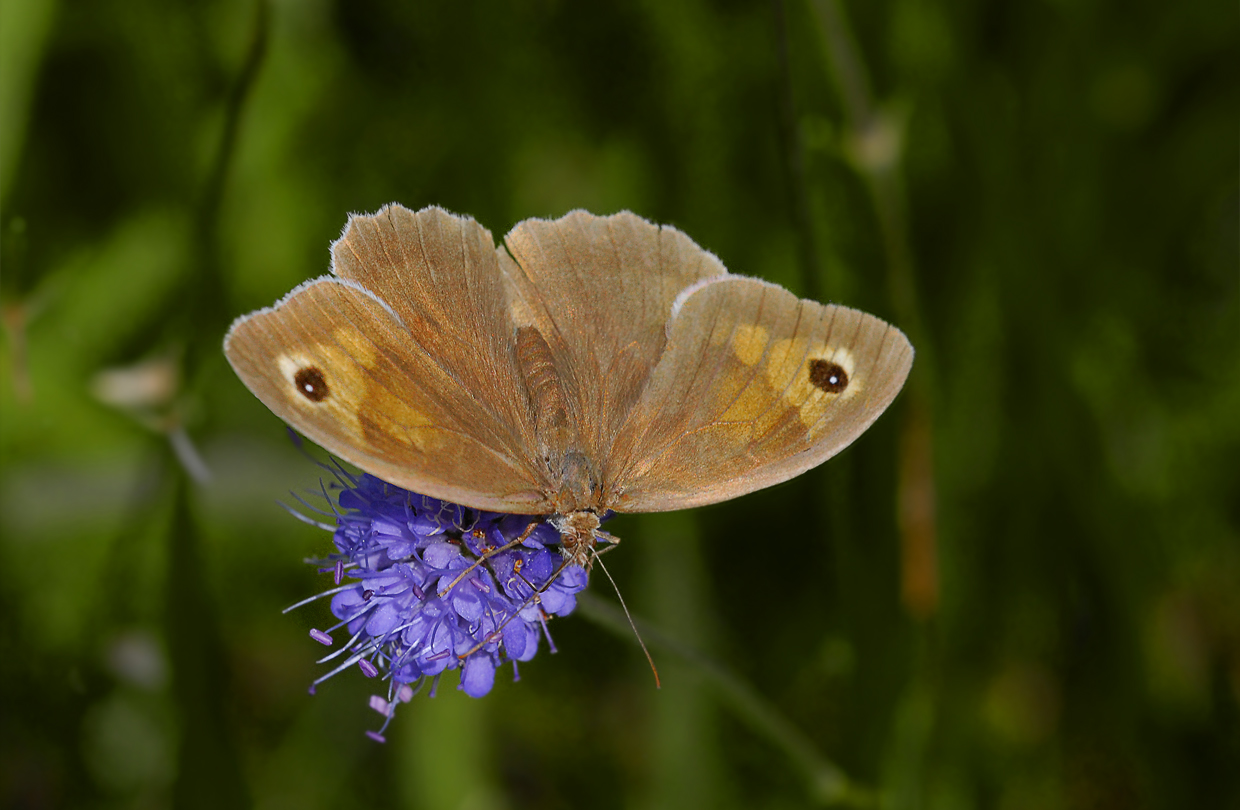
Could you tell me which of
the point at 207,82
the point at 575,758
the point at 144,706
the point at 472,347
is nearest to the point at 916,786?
the point at 575,758

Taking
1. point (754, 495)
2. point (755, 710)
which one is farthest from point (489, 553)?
point (754, 495)

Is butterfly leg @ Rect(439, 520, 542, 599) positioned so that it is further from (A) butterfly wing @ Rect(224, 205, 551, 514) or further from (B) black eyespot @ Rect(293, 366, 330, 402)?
(B) black eyespot @ Rect(293, 366, 330, 402)

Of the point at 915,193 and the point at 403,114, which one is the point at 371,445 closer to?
the point at 403,114

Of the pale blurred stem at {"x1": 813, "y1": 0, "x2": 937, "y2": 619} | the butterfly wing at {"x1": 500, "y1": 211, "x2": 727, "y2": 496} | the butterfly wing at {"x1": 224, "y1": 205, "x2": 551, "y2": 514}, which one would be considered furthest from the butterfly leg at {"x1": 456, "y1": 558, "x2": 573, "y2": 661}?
the pale blurred stem at {"x1": 813, "y1": 0, "x2": 937, "y2": 619}

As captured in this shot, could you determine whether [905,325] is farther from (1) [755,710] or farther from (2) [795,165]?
(1) [755,710]

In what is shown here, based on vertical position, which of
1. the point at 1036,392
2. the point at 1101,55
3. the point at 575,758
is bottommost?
the point at 575,758

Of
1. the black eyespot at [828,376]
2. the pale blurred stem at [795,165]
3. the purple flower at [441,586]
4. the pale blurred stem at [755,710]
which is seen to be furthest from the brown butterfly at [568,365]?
the pale blurred stem at [795,165]
